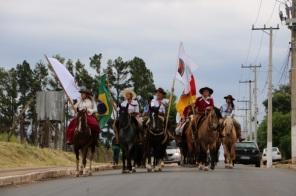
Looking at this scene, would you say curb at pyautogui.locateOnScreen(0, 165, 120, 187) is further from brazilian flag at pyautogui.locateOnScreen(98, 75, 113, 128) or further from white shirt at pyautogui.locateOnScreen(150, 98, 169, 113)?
brazilian flag at pyautogui.locateOnScreen(98, 75, 113, 128)

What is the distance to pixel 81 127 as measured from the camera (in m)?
21.8

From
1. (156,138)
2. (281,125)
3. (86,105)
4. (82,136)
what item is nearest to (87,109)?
(86,105)

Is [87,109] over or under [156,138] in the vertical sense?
over

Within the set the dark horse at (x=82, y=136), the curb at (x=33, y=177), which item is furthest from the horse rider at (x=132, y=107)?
the curb at (x=33, y=177)

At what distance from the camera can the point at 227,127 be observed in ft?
87.5

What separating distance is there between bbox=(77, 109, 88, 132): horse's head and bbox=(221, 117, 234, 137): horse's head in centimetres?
643

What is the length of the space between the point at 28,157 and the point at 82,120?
9293 millimetres

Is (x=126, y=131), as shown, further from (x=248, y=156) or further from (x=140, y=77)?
(x=140, y=77)

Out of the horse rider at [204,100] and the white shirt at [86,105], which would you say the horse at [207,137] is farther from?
the white shirt at [86,105]

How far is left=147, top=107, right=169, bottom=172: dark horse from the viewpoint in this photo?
2283 centimetres

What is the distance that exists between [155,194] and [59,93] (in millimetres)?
23130

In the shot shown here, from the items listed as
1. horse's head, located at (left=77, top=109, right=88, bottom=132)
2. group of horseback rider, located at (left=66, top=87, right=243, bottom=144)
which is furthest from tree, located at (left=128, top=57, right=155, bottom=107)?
horse's head, located at (left=77, top=109, right=88, bottom=132)

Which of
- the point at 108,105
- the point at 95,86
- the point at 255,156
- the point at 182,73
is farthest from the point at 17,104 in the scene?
the point at 182,73

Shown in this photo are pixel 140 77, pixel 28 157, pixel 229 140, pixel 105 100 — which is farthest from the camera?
pixel 140 77
